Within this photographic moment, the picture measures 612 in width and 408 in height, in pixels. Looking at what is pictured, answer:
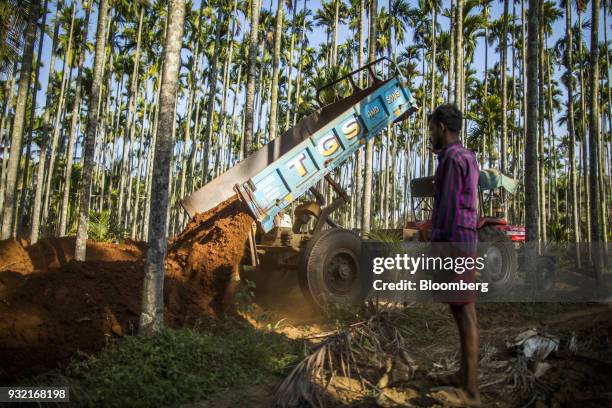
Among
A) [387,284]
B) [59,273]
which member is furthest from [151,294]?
[387,284]

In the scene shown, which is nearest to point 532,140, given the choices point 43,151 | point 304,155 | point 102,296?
point 304,155

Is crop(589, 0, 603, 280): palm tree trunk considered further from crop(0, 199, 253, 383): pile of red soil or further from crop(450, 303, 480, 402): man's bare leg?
crop(450, 303, 480, 402): man's bare leg

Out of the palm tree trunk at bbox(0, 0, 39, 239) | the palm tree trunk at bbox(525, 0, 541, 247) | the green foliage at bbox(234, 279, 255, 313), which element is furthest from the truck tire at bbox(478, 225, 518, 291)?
the palm tree trunk at bbox(0, 0, 39, 239)

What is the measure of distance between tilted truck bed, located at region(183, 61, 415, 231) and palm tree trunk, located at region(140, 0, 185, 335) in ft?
4.69

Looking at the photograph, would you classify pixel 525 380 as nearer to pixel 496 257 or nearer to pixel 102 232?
pixel 496 257

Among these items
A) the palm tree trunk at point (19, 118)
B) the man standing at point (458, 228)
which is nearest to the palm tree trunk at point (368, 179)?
the man standing at point (458, 228)

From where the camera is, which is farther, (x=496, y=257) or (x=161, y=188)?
(x=496, y=257)

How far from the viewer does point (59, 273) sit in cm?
596

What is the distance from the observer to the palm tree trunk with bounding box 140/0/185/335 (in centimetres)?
503

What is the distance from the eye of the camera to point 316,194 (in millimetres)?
8094

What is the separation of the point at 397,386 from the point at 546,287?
825 cm

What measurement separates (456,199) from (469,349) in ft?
3.65

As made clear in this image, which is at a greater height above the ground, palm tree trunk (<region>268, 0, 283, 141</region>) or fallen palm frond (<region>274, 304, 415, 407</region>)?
palm tree trunk (<region>268, 0, 283, 141</region>)

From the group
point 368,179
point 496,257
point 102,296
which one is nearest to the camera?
point 102,296
